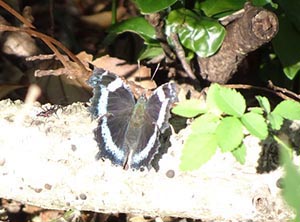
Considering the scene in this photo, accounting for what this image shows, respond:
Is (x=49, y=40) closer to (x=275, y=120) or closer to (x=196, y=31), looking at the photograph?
(x=196, y=31)

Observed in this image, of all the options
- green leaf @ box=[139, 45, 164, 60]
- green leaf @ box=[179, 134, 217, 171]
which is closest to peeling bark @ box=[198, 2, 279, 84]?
green leaf @ box=[139, 45, 164, 60]

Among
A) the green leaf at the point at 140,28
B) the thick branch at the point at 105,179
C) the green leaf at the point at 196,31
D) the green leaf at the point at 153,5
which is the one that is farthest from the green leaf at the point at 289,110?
the green leaf at the point at 140,28

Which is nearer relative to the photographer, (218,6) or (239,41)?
(239,41)

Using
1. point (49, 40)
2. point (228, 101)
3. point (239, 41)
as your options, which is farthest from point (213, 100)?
point (49, 40)

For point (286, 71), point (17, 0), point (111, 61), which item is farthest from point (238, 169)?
point (17, 0)

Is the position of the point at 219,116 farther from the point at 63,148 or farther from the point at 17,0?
the point at 17,0
